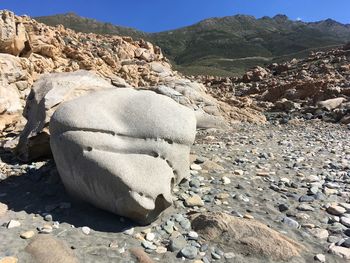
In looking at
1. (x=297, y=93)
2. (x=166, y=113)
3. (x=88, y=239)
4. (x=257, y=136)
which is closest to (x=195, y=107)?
(x=257, y=136)

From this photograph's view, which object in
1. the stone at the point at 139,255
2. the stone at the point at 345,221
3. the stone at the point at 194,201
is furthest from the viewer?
the stone at the point at 194,201

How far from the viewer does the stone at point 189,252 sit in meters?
5.13

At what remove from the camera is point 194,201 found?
21.7 ft

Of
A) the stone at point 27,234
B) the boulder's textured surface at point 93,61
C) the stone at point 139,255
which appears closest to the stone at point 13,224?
the stone at point 27,234

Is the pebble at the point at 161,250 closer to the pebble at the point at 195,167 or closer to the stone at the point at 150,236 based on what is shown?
the stone at the point at 150,236

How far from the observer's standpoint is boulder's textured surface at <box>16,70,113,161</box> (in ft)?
27.6

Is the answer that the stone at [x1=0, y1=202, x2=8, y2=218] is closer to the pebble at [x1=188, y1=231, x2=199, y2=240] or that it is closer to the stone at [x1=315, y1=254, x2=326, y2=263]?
the pebble at [x1=188, y1=231, x2=199, y2=240]

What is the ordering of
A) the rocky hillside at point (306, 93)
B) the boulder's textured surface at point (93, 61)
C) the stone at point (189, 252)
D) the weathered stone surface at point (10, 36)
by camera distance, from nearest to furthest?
the stone at point (189, 252), the weathered stone surface at point (10, 36), the boulder's textured surface at point (93, 61), the rocky hillside at point (306, 93)

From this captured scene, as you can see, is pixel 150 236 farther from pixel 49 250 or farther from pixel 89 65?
pixel 89 65

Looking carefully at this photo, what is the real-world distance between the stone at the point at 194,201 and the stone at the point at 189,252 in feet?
4.22

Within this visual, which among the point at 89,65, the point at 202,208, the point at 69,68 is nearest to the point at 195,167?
the point at 202,208

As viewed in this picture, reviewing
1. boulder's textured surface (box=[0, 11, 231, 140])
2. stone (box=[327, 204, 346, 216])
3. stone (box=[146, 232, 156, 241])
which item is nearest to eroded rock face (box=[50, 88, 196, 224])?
stone (box=[146, 232, 156, 241])

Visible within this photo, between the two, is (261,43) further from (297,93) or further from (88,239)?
(88,239)

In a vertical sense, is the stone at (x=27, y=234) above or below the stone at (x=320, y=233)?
below
